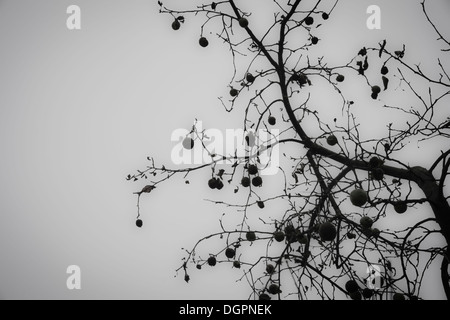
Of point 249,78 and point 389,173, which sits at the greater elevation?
point 249,78

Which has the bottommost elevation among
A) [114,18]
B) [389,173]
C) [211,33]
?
[389,173]
